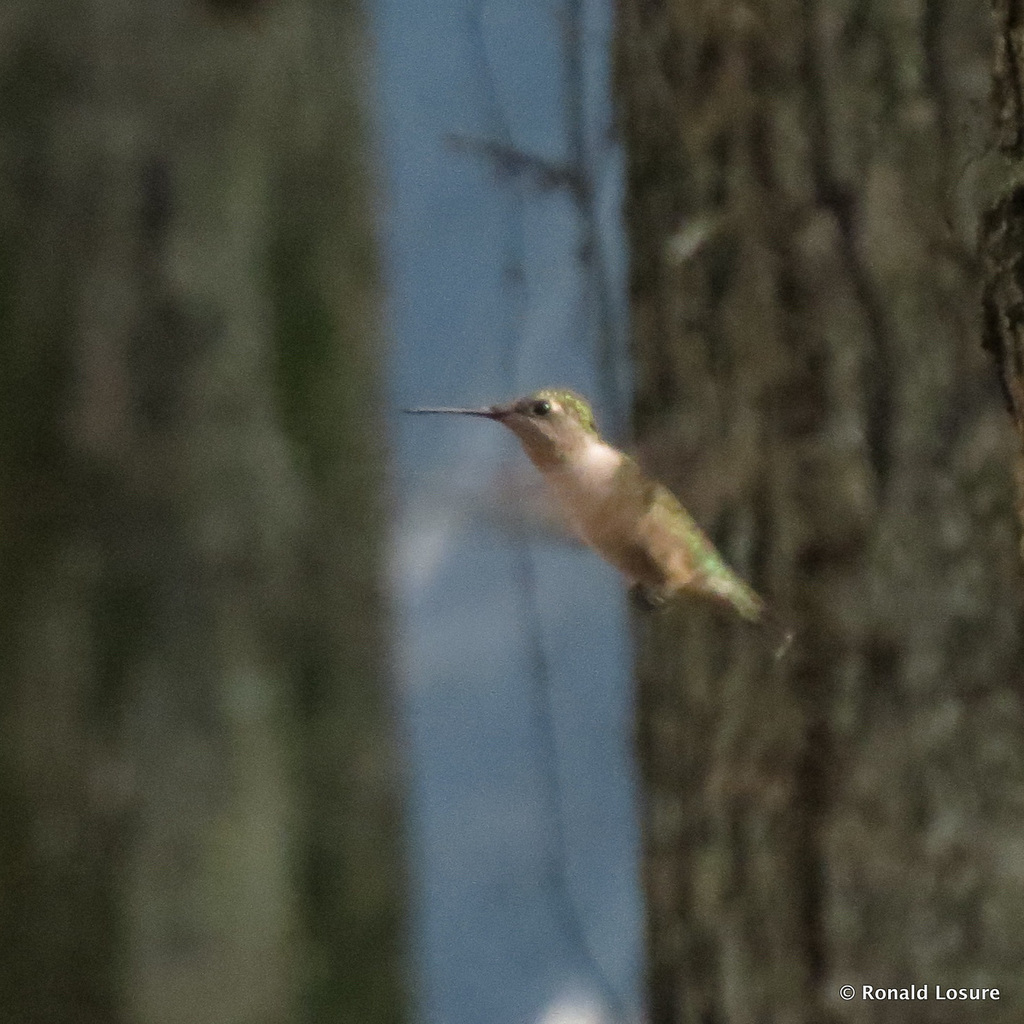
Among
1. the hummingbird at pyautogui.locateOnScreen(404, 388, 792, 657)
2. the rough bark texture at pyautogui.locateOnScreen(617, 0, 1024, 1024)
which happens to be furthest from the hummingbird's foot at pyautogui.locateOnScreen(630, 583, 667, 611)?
the rough bark texture at pyautogui.locateOnScreen(617, 0, 1024, 1024)

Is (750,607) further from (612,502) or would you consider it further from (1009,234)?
(1009,234)

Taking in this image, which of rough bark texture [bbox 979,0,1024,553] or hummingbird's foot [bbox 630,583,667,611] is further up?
rough bark texture [bbox 979,0,1024,553]

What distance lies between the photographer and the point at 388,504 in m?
1.18

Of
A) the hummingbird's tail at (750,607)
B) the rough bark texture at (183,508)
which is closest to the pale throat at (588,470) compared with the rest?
the hummingbird's tail at (750,607)

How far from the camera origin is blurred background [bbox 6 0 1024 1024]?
2.98 ft

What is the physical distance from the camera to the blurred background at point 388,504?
2.98ft

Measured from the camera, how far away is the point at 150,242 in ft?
3.11

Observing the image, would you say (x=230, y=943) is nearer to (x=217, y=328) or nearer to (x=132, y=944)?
(x=132, y=944)

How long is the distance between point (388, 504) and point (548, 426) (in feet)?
1.45

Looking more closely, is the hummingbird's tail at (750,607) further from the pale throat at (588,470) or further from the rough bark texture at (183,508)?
the rough bark texture at (183,508)

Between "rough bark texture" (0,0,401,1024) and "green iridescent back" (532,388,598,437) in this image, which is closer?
"green iridescent back" (532,388,598,437)

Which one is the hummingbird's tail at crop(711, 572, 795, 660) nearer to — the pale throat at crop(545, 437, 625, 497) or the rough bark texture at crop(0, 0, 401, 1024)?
the pale throat at crop(545, 437, 625, 497)

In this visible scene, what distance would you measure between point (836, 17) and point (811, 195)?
14 centimetres

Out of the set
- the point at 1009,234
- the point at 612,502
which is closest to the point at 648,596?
the point at 612,502
